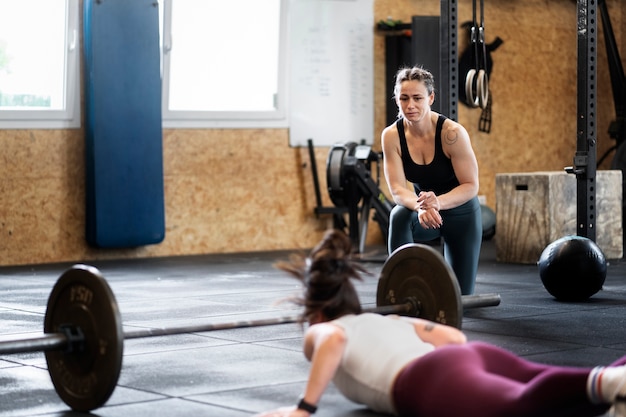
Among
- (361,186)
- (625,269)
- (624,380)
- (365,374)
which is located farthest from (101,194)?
(624,380)

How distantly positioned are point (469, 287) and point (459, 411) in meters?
2.19

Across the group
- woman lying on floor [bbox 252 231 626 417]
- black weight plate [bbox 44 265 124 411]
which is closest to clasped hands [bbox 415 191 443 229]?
woman lying on floor [bbox 252 231 626 417]

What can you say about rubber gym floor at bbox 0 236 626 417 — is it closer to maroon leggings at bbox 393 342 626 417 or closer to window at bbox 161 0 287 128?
maroon leggings at bbox 393 342 626 417

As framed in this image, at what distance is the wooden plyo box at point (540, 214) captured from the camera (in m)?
6.59

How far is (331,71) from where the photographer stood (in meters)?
8.16

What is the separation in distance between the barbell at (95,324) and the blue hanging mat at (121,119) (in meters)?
4.37

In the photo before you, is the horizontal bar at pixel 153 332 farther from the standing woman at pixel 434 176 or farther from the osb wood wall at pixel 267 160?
the osb wood wall at pixel 267 160

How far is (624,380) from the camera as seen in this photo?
6.16ft

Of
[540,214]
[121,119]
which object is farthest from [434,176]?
[121,119]

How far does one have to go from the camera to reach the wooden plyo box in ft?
21.6

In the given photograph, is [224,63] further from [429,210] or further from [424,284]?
[424,284]

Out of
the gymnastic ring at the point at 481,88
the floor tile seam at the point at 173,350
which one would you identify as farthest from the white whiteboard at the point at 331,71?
the floor tile seam at the point at 173,350

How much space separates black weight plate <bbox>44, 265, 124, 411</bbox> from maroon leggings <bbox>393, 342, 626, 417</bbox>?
0.64m

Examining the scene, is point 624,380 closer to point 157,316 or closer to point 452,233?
point 452,233
